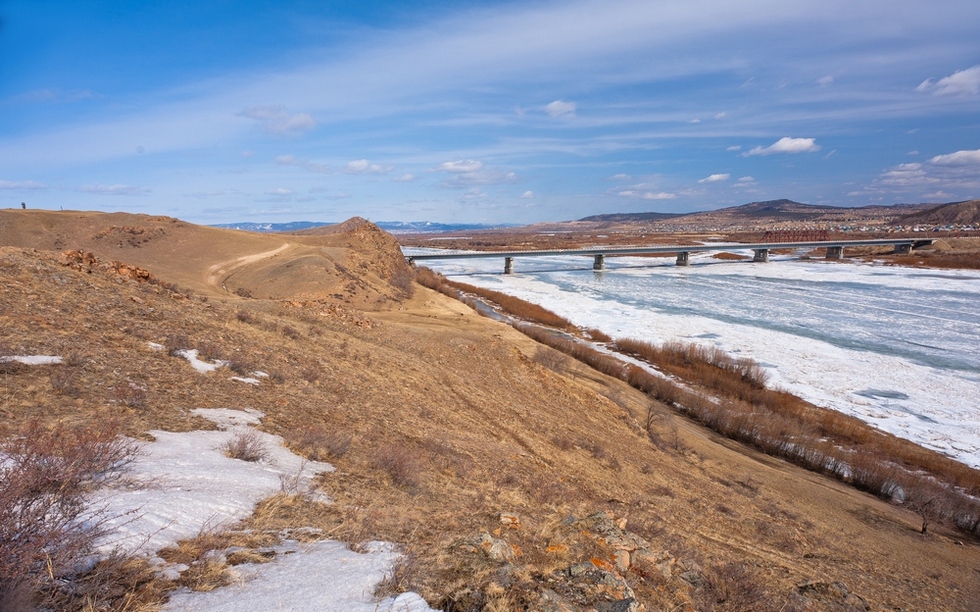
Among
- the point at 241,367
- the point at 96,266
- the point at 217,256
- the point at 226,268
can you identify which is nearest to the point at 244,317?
the point at 96,266

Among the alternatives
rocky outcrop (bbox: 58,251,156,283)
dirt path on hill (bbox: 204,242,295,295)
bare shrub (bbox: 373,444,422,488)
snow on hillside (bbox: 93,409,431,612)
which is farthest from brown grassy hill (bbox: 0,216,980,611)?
dirt path on hill (bbox: 204,242,295,295)

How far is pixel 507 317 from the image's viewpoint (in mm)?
41562

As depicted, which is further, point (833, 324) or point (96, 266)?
point (833, 324)

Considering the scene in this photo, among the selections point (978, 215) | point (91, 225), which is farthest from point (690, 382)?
point (978, 215)

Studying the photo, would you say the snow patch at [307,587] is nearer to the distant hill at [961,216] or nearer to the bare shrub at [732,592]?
the bare shrub at [732,592]

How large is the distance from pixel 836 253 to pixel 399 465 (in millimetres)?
117690

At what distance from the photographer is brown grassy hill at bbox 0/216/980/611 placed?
5.30 metres

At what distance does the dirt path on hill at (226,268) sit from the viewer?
30.9 m

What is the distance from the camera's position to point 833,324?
121 feet

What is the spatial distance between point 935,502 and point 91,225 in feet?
178

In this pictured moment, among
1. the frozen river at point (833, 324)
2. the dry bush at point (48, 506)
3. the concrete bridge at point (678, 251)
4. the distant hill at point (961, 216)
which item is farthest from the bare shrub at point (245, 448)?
the distant hill at point (961, 216)

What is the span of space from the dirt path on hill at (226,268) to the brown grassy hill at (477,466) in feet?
51.5

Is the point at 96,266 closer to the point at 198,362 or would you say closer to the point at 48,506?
the point at 198,362

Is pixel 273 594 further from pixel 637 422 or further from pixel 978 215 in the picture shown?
pixel 978 215
